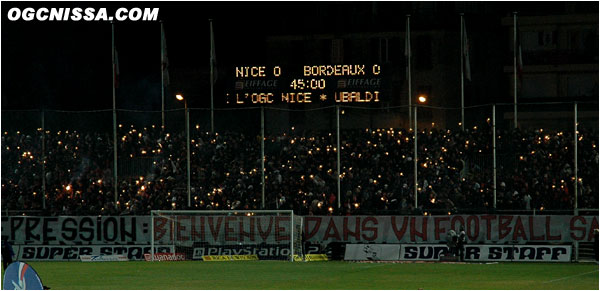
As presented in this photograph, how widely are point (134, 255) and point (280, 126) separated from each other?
23.7 metres

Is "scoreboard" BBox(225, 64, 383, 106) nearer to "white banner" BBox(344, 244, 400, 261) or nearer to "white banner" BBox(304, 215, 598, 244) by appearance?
"white banner" BBox(304, 215, 598, 244)

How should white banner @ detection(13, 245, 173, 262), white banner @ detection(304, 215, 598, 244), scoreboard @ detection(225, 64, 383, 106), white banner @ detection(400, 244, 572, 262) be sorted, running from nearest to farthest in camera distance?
white banner @ detection(400, 244, 572, 262), white banner @ detection(304, 215, 598, 244), white banner @ detection(13, 245, 173, 262), scoreboard @ detection(225, 64, 383, 106)

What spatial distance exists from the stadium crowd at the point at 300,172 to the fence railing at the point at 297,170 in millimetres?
48

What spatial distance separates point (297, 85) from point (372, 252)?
13891 millimetres

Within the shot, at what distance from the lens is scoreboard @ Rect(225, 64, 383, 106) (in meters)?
46.2

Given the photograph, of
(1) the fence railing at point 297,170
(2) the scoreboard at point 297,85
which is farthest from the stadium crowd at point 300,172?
(2) the scoreboard at point 297,85

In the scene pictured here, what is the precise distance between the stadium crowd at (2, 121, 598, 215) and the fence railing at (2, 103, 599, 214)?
0.05 metres

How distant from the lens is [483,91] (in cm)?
6519

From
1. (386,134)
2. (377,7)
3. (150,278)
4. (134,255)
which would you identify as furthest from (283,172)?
(377,7)

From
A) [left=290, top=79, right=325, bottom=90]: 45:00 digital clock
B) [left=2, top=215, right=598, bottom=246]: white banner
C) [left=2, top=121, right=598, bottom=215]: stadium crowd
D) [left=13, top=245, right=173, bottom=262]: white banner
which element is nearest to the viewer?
[left=2, top=215, right=598, bottom=246]: white banner

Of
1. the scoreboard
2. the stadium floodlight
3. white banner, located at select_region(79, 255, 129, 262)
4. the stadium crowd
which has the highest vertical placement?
the scoreboard

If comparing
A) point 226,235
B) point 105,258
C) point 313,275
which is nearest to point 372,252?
point 226,235

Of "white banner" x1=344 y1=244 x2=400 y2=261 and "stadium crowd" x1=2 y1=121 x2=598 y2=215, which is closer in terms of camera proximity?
"white banner" x1=344 y1=244 x2=400 y2=261

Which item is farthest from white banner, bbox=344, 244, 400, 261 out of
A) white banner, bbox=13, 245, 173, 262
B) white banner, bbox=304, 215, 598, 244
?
white banner, bbox=13, 245, 173, 262
